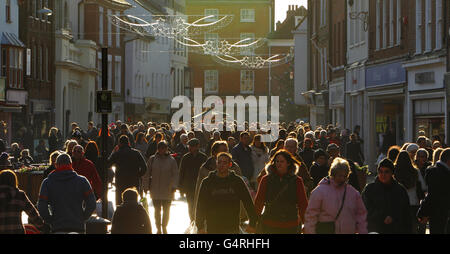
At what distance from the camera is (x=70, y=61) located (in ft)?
Answer: 187

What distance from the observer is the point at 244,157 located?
19.4 m

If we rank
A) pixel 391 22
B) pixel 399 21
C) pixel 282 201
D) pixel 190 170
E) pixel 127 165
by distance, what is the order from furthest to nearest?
pixel 391 22 → pixel 399 21 → pixel 127 165 → pixel 190 170 → pixel 282 201

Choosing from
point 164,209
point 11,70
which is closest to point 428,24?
point 164,209

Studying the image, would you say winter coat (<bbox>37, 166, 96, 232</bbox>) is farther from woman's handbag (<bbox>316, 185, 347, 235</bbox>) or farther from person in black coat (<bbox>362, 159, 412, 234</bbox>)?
person in black coat (<bbox>362, 159, 412, 234</bbox>)

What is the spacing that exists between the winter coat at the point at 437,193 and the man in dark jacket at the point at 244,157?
6.31m

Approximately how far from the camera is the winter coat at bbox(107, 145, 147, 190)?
17.9 m

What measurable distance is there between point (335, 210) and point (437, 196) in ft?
10.0

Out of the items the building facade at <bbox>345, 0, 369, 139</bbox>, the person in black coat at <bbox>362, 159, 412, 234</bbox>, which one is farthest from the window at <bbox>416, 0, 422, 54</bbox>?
the person in black coat at <bbox>362, 159, 412, 234</bbox>

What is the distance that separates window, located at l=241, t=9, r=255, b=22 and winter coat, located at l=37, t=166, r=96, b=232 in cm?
9525

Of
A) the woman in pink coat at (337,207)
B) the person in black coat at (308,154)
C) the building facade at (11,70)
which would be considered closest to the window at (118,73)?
the building facade at (11,70)

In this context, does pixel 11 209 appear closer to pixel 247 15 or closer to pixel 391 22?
pixel 391 22

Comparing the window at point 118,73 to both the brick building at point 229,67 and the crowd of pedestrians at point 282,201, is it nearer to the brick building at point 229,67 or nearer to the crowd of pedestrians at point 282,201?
the brick building at point 229,67
